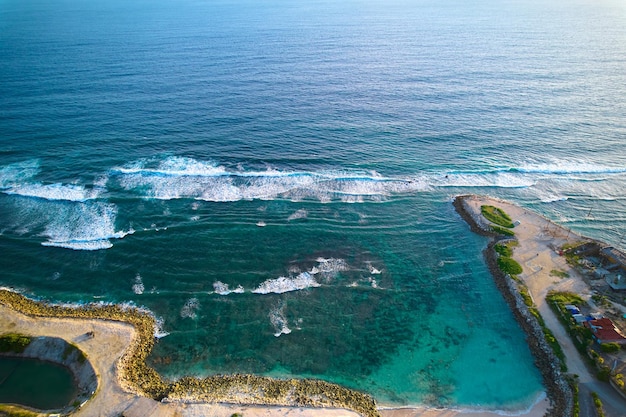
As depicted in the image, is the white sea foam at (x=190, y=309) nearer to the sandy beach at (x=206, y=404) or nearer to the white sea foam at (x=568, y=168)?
the sandy beach at (x=206, y=404)

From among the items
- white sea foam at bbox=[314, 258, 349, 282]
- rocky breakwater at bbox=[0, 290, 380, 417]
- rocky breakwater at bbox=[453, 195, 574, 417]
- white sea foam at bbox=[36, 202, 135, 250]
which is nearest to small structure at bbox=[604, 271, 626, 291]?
rocky breakwater at bbox=[453, 195, 574, 417]

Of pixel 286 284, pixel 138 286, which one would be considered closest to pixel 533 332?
pixel 286 284

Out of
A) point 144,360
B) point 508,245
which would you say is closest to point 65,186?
point 144,360

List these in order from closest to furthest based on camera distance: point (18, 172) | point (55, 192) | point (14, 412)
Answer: point (14, 412) < point (55, 192) < point (18, 172)

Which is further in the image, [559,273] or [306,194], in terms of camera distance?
[306,194]

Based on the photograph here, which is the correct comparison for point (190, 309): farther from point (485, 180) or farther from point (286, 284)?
point (485, 180)
